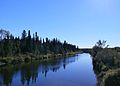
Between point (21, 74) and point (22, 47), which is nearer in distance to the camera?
point (21, 74)

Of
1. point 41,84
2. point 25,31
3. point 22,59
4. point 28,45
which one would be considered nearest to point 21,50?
point 28,45

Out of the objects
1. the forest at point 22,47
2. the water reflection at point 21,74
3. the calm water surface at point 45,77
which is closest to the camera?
the calm water surface at point 45,77

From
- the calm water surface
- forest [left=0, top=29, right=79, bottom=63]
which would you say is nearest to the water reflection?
the calm water surface

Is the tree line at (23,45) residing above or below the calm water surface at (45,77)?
above

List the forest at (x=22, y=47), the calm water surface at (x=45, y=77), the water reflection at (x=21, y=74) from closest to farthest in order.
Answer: the calm water surface at (x=45, y=77) < the water reflection at (x=21, y=74) < the forest at (x=22, y=47)

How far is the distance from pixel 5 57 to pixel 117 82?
58.9 meters

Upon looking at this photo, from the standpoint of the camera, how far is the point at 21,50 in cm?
10288

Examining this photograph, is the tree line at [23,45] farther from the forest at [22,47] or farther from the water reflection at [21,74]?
the water reflection at [21,74]

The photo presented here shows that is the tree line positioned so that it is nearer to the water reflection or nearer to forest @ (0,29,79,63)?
forest @ (0,29,79,63)

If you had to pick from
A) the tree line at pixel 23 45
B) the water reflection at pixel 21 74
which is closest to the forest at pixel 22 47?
the tree line at pixel 23 45

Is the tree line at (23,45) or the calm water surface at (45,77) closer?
the calm water surface at (45,77)

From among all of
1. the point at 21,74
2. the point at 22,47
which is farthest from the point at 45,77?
the point at 22,47

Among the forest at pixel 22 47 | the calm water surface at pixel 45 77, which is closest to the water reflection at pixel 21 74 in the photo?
the calm water surface at pixel 45 77

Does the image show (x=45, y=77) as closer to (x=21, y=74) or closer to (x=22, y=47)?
(x=21, y=74)
